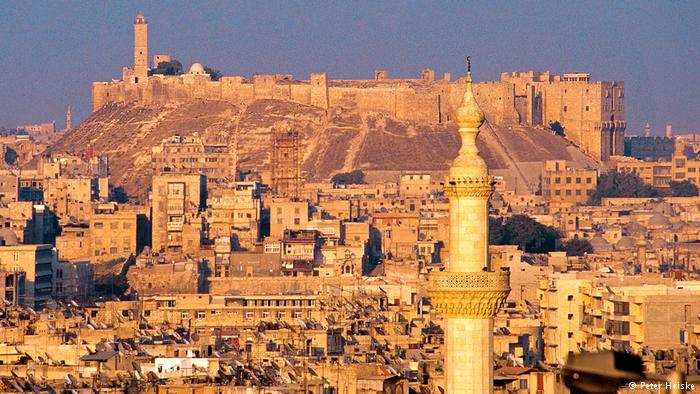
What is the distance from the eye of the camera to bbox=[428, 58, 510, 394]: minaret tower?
13922 millimetres

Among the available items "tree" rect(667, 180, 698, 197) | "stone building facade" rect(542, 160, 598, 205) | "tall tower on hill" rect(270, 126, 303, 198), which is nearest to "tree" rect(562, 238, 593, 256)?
"tall tower on hill" rect(270, 126, 303, 198)

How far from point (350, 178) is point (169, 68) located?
2816cm

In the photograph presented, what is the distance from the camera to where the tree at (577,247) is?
89.9m

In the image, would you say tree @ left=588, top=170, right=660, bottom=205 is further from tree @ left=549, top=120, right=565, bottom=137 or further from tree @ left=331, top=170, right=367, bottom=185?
tree @ left=331, top=170, right=367, bottom=185

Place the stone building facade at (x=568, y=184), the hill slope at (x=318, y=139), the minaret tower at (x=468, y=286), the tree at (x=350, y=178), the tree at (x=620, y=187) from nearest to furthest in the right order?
the minaret tower at (x=468, y=286), the stone building facade at (x=568, y=184), the tree at (x=620, y=187), the tree at (x=350, y=178), the hill slope at (x=318, y=139)

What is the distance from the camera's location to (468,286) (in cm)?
1404

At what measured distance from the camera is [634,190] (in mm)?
130625

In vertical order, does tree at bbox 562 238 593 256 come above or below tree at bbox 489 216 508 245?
below

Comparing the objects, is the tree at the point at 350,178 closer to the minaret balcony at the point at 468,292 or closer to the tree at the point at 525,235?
the tree at the point at 525,235

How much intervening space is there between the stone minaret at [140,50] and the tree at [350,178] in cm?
2103

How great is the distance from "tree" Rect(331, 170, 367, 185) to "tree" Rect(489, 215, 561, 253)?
40.0 metres

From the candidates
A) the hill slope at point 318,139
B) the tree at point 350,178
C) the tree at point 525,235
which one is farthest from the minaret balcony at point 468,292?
the hill slope at point 318,139

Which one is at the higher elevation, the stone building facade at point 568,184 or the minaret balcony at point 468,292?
the stone building facade at point 568,184

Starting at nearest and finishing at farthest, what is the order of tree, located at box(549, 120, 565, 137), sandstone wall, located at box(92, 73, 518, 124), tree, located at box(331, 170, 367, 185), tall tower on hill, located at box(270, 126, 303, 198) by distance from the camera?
tall tower on hill, located at box(270, 126, 303, 198) < tree, located at box(331, 170, 367, 185) < sandstone wall, located at box(92, 73, 518, 124) < tree, located at box(549, 120, 565, 137)
